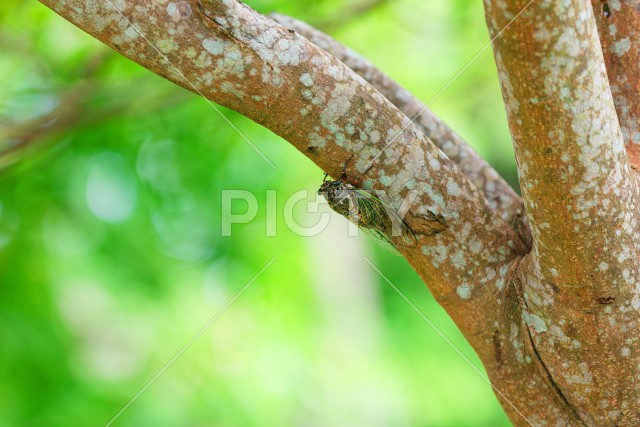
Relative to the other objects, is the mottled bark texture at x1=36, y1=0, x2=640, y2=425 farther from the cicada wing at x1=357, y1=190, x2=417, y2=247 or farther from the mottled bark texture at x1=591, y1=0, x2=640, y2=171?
the mottled bark texture at x1=591, y1=0, x2=640, y2=171

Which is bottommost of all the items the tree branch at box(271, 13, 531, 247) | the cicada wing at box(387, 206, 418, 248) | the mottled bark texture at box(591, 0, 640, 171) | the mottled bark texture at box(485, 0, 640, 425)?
the cicada wing at box(387, 206, 418, 248)

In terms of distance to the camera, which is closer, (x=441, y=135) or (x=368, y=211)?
(x=368, y=211)

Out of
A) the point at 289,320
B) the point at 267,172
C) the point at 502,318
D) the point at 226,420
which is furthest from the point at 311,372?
the point at 502,318

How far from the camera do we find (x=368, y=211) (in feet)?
6.21

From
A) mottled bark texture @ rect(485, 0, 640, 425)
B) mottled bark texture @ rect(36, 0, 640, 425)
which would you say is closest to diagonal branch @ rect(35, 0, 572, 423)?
mottled bark texture @ rect(36, 0, 640, 425)

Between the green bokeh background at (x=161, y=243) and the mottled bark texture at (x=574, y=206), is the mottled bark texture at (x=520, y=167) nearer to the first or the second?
the mottled bark texture at (x=574, y=206)

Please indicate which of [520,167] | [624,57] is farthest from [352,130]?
[624,57]

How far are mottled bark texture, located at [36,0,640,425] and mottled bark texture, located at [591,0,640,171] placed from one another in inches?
17.9

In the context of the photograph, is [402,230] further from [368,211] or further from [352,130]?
[352,130]

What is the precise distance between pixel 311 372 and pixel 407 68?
271cm

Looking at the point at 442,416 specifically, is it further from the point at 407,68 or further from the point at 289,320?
the point at 407,68

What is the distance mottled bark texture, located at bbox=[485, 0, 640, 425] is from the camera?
139 centimetres

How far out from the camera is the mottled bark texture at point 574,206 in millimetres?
1390

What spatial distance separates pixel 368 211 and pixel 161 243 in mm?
3239
